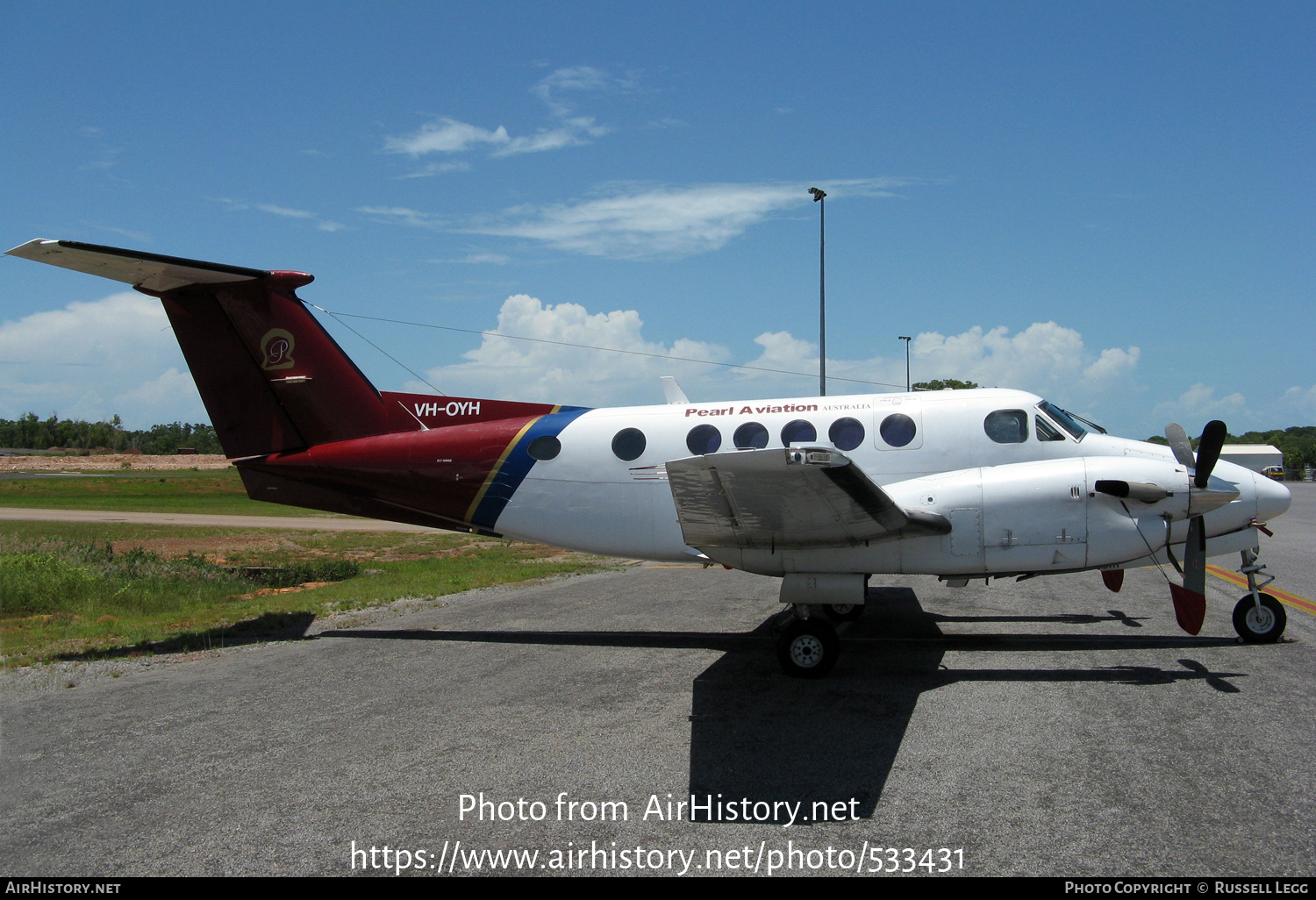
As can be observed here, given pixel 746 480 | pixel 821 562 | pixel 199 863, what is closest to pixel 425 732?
pixel 199 863

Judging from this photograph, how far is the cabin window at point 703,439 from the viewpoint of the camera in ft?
33.9

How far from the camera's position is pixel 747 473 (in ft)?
23.8

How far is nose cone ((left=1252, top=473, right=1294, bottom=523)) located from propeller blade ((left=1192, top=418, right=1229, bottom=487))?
99 cm

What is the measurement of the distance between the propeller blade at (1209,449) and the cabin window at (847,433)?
3571 mm

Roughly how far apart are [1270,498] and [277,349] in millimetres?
13011

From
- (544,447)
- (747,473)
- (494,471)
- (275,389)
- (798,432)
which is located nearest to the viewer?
(747,473)

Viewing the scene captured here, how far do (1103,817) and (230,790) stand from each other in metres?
5.71

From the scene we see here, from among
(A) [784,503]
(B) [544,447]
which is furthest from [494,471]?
(A) [784,503]

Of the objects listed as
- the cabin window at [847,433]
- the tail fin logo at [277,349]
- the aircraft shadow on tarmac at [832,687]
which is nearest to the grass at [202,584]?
the aircraft shadow on tarmac at [832,687]

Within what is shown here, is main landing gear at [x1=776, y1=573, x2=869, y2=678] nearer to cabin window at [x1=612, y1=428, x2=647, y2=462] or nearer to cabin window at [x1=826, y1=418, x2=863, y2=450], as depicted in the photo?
cabin window at [x1=826, y1=418, x2=863, y2=450]

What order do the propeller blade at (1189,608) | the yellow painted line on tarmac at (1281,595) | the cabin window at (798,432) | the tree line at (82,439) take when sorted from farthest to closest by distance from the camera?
the tree line at (82,439)
the yellow painted line on tarmac at (1281,595)
the cabin window at (798,432)
the propeller blade at (1189,608)

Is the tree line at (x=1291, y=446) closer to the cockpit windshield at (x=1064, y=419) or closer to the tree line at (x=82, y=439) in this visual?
the cockpit windshield at (x=1064, y=419)

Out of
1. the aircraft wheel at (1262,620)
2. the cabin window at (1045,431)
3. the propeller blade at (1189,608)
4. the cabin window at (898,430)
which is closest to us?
the propeller blade at (1189,608)

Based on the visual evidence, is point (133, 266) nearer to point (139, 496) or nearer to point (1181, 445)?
point (1181, 445)
